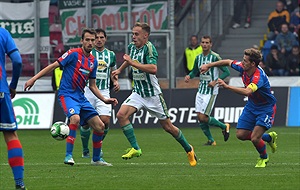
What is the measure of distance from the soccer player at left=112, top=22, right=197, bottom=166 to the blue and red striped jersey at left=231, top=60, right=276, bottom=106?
1.23 metres

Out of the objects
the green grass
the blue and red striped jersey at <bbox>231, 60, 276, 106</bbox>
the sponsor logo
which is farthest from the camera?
the sponsor logo

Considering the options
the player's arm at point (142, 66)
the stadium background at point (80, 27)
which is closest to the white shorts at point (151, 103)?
the player's arm at point (142, 66)

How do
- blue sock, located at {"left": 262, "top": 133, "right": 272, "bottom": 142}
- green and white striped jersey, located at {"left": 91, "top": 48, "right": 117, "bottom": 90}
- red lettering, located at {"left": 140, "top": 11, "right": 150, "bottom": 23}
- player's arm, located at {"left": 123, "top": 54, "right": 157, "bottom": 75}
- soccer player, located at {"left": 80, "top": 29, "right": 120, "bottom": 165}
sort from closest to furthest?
1. player's arm, located at {"left": 123, "top": 54, "right": 157, "bottom": 75}
2. blue sock, located at {"left": 262, "top": 133, "right": 272, "bottom": 142}
3. soccer player, located at {"left": 80, "top": 29, "right": 120, "bottom": 165}
4. green and white striped jersey, located at {"left": 91, "top": 48, "right": 117, "bottom": 90}
5. red lettering, located at {"left": 140, "top": 11, "right": 150, "bottom": 23}

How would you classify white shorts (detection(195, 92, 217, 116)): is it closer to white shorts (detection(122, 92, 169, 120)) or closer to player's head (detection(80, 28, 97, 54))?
white shorts (detection(122, 92, 169, 120))

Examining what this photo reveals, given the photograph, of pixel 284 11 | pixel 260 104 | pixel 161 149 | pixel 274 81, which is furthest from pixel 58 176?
pixel 284 11

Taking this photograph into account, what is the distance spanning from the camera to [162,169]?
13.8 m

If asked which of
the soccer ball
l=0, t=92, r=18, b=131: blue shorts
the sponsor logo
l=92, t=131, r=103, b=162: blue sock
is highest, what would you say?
l=0, t=92, r=18, b=131: blue shorts

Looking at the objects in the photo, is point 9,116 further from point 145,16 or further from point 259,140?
point 145,16

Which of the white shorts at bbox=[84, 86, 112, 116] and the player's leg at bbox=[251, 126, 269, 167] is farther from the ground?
the white shorts at bbox=[84, 86, 112, 116]

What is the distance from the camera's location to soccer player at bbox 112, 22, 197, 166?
575 inches

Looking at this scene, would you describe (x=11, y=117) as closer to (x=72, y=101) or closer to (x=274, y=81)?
(x=72, y=101)

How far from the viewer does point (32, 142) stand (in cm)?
2055

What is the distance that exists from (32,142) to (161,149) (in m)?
3.51

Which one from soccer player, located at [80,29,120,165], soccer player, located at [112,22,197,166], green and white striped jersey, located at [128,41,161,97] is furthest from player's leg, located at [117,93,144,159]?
soccer player, located at [80,29,120,165]
